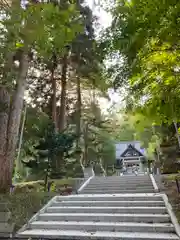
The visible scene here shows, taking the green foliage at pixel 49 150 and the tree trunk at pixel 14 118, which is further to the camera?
the green foliage at pixel 49 150

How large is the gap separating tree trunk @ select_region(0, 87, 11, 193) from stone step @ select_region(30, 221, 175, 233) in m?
2.43

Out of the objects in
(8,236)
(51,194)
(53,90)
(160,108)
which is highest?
(53,90)

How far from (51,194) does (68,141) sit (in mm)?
5078

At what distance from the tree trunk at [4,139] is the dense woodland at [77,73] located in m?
0.03

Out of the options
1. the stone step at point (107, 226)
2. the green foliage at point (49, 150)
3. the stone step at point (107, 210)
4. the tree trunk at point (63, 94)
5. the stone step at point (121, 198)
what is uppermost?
the tree trunk at point (63, 94)

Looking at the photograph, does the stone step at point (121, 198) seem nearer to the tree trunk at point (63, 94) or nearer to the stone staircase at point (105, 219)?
the stone staircase at point (105, 219)

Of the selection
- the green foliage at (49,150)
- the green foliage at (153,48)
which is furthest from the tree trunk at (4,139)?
the green foliage at (153,48)

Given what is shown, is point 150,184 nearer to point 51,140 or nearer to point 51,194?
point 51,194

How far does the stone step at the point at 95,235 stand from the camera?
3807 mm

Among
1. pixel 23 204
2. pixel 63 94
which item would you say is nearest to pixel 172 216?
pixel 23 204

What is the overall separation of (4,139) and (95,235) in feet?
15.4

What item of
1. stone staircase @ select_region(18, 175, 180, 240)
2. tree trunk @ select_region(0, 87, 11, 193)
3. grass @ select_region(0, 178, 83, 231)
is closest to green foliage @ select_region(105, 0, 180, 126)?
stone staircase @ select_region(18, 175, 180, 240)

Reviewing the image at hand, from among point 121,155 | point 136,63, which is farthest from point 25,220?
point 121,155

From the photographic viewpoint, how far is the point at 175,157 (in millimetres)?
12164
